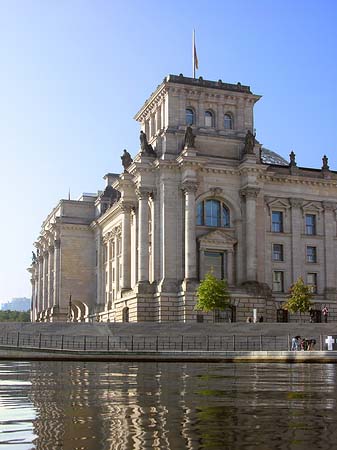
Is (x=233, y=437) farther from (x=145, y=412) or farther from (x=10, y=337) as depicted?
(x=10, y=337)

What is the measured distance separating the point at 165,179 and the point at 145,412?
65.2 m

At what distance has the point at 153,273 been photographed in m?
75.8

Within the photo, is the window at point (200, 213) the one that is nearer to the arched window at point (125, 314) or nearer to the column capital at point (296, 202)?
the column capital at point (296, 202)

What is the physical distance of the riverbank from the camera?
42406 millimetres

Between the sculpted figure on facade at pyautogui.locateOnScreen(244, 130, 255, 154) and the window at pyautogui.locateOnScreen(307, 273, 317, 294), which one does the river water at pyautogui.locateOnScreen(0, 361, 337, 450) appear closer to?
the sculpted figure on facade at pyautogui.locateOnScreen(244, 130, 255, 154)

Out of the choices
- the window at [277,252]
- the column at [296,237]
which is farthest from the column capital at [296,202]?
the window at [277,252]

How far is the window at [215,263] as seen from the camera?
252 feet

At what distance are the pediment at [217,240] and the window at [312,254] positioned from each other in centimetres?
1052

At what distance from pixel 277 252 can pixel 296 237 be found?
2898mm

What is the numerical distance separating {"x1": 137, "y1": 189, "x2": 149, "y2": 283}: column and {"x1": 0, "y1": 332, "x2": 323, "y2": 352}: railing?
54.8ft

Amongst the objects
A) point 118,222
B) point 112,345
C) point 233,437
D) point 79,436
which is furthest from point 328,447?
point 118,222

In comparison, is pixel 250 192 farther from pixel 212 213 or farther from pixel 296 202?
pixel 296 202

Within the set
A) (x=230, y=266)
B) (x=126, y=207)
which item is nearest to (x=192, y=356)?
(x=230, y=266)

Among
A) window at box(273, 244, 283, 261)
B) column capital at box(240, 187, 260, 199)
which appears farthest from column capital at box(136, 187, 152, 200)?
window at box(273, 244, 283, 261)
